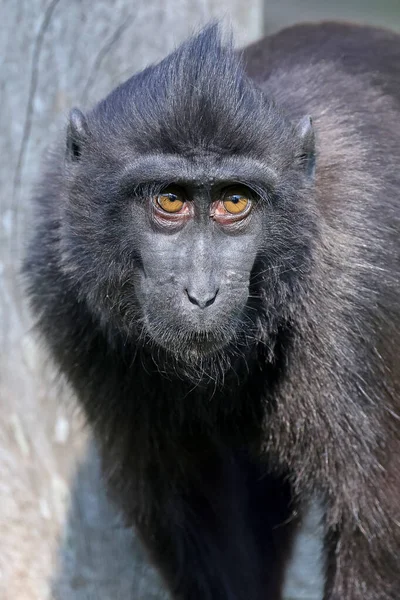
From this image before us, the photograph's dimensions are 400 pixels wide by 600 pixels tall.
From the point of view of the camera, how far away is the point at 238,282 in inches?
158

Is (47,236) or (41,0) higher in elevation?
(41,0)

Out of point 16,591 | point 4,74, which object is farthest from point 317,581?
point 4,74

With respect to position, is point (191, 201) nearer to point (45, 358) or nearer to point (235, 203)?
point (235, 203)

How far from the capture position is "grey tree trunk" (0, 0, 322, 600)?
5.92 meters

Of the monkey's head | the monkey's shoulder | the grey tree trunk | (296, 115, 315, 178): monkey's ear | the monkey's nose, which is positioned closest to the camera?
the monkey's nose

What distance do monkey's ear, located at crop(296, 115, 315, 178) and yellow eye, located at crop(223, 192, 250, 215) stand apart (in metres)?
0.31

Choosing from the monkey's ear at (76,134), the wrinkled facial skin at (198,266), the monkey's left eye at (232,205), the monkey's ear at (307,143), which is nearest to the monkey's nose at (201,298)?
the wrinkled facial skin at (198,266)

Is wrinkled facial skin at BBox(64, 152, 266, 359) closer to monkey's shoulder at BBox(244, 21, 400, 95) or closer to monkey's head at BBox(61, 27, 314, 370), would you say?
monkey's head at BBox(61, 27, 314, 370)

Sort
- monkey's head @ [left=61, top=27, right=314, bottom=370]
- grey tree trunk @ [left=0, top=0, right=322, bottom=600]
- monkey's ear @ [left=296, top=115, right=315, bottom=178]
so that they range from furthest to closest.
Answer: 1. grey tree trunk @ [left=0, top=0, right=322, bottom=600]
2. monkey's ear @ [left=296, top=115, right=315, bottom=178]
3. monkey's head @ [left=61, top=27, right=314, bottom=370]

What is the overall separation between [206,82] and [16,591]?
3.13 metres

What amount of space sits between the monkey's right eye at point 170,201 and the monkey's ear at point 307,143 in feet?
1.77

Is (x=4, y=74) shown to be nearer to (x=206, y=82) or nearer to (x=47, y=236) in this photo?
(x=47, y=236)

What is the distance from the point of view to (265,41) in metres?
5.74

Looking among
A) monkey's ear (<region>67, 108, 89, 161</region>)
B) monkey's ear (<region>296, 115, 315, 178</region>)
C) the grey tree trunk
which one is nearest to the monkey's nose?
monkey's ear (<region>296, 115, 315, 178</region>)
